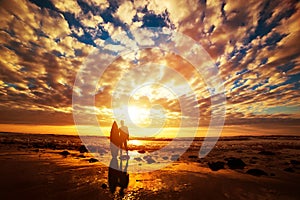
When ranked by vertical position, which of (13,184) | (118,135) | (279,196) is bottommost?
(279,196)

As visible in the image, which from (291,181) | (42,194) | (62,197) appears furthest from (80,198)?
(291,181)

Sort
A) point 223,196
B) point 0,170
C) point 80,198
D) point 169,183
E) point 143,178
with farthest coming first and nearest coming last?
point 0,170, point 143,178, point 169,183, point 223,196, point 80,198

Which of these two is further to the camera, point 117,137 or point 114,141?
point 117,137

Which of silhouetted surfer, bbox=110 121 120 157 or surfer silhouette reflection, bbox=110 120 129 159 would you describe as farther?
surfer silhouette reflection, bbox=110 120 129 159

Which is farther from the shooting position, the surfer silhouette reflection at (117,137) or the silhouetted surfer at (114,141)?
the surfer silhouette reflection at (117,137)

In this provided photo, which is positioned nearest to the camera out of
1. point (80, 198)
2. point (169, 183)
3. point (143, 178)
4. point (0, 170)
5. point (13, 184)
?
point (80, 198)

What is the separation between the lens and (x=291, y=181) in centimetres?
977

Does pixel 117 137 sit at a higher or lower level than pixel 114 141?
higher

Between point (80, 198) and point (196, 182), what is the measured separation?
5.30 m

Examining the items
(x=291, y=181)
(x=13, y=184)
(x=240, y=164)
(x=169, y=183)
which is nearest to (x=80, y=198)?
(x=13, y=184)

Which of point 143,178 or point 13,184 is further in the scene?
point 143,178

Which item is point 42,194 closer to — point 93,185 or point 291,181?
point 93,185

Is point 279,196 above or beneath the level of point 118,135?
beneath

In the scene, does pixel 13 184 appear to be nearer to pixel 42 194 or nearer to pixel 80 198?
pixel 42 194
